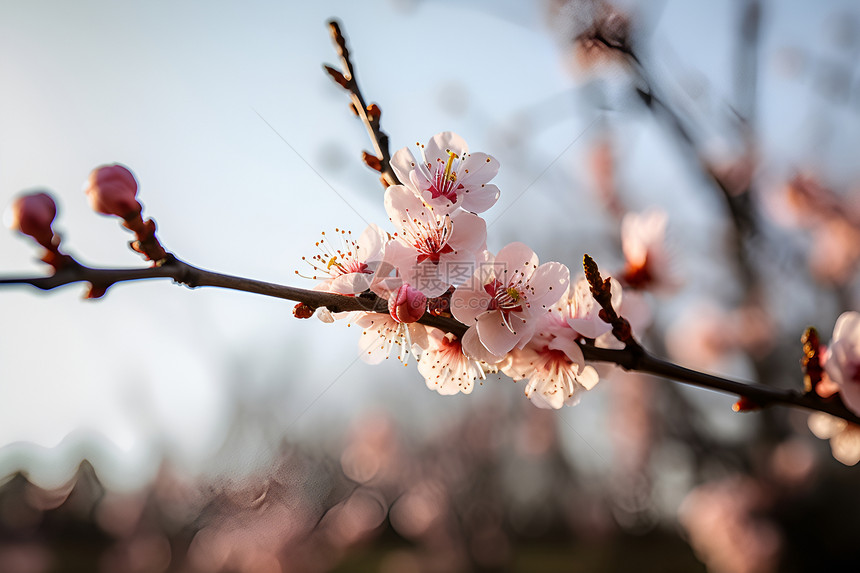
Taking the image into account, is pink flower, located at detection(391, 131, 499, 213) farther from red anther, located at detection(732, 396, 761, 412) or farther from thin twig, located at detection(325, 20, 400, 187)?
red anther, located at detection(732, 396, 761, 412)

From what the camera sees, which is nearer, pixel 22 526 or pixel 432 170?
pixel 432 170

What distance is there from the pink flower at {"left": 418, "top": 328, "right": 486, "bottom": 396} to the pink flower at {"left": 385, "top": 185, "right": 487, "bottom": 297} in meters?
0.15

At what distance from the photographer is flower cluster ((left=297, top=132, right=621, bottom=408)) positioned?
2.85ft

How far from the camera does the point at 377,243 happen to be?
0.99 m

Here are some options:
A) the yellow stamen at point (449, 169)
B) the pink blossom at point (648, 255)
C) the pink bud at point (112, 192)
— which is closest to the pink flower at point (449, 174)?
the yellow stamen at point (449, 169)

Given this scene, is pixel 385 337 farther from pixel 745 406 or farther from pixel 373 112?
pixel 745 406

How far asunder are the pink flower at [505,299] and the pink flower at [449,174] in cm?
11

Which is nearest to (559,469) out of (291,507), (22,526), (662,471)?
(662,471)

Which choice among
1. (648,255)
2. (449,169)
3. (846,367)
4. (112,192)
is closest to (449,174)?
(449,169)

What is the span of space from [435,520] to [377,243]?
7.40 m

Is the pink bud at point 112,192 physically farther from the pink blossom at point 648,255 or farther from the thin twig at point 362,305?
the pink blossom at point 648,255

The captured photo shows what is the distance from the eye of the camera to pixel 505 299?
929mm

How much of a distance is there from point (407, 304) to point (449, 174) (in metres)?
0.31

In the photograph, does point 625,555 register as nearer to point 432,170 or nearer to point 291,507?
point 291,507
